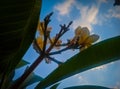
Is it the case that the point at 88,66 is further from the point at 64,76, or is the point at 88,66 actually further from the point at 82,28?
the point at 82,28

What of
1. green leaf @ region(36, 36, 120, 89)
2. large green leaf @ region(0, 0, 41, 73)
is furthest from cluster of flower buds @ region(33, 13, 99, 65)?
large green leaf @ region(0, 0, 41, 73)

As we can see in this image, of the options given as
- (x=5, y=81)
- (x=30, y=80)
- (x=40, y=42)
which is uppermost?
(x=40, y=42)

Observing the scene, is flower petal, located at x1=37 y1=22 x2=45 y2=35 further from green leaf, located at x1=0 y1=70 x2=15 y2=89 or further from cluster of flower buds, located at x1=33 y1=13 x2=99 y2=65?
green leaf, located at x1=0 y1=70 x2=15 y2=89

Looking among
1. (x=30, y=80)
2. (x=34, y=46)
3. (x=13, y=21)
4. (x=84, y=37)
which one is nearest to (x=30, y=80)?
(x=30, y=80)

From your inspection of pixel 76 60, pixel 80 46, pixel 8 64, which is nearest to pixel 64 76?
pixel 76 60

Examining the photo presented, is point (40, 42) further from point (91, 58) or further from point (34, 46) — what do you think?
point (91, 58)

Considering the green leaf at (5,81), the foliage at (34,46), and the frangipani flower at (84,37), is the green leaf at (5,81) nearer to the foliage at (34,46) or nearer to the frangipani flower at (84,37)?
the foliage at (34,46)
